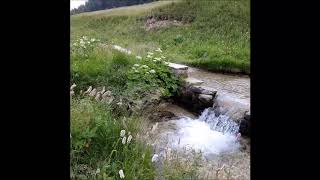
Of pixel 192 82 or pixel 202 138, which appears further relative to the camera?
pixel 192 82

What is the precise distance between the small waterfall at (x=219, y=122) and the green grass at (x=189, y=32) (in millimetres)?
3080

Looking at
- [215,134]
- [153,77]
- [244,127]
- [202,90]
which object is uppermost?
[153,77]

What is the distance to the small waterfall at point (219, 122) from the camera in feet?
21.9

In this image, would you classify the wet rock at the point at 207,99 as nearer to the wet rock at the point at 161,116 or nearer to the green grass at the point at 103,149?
the wet rock at the point at 161,116

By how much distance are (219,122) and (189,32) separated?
931 cm

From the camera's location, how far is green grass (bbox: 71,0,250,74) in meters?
11.5

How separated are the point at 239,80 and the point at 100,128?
17.1ft

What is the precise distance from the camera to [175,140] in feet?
18.7

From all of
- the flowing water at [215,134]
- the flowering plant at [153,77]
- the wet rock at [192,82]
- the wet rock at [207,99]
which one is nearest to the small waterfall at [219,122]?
the flowing water at [215,134]

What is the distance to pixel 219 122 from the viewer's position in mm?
7035

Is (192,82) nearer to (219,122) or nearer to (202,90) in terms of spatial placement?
(202,90)

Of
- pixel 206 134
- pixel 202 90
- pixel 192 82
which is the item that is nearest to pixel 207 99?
pixel 202 90

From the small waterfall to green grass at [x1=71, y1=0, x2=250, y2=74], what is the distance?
3.08m
